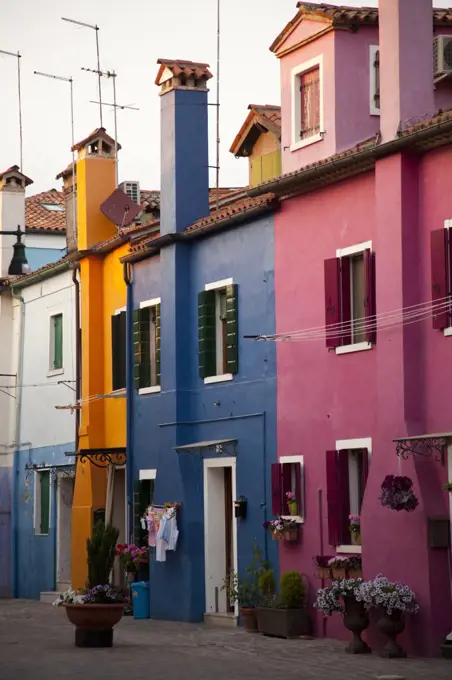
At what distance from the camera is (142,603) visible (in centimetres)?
2825

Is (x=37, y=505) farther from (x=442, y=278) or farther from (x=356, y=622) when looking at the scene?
(x=442, y=278)

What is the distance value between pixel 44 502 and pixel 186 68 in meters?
11.4

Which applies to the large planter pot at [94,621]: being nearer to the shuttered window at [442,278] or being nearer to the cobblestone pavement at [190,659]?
the cobblestone pavement at [190,659]

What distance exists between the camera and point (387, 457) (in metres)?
20.5

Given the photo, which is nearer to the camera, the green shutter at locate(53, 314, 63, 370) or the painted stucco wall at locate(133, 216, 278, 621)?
the painted stucco wall at locate(133, 216, 278, 621)

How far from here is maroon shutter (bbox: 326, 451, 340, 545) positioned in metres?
22.1

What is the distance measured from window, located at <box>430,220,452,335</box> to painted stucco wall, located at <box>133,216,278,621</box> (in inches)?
191

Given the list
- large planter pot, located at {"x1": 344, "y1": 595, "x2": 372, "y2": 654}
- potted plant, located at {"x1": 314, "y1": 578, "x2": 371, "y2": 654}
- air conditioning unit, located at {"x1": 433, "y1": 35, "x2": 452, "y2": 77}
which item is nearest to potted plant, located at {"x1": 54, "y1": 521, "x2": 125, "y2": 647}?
potted plant, located at {"x1": 314, "y1": 578, "x2": 371, "y2": 654}

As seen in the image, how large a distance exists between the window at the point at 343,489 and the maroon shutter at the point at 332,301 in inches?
61.2

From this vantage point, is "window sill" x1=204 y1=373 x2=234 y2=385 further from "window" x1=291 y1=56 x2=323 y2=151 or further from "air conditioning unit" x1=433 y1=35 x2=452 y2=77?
"air conditioning unit" x1=433 y1=35 x2=452 y2=77

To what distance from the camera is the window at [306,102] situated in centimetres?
2508

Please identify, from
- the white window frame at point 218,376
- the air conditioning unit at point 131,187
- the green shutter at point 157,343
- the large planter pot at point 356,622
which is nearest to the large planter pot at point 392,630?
the large planter pot at point 356,622

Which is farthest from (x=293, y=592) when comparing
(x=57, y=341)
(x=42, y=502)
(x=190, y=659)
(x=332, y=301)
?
(x=42, y=502)

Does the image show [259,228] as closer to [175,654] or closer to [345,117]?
[345,117]
